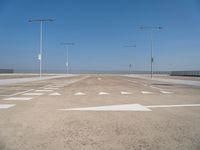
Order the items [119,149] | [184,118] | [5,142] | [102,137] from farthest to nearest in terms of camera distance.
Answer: [184,118] < [102,137] < [5,142] < [119,149]

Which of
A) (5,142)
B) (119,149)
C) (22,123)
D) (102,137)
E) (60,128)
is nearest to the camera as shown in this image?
(119,149)

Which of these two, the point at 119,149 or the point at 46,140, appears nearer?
the point at 119,149

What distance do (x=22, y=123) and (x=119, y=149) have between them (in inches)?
137

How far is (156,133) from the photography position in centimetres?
581

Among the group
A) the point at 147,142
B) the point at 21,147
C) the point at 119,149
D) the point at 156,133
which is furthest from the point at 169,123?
the point at 21,147

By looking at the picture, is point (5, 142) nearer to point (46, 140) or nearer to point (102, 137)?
point (46, 140)

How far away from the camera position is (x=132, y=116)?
7984 mm

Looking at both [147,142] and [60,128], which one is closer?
[147,142]

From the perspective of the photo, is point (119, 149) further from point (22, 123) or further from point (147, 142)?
point (22, 123)

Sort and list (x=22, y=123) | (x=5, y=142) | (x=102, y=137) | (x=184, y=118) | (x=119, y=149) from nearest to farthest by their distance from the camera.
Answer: (x=119, y=149), (x=5, y=142), (x=102, y=137), (x=22, y=123), (x=184, y=118)

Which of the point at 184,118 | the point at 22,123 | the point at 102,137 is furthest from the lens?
the point at 184,118

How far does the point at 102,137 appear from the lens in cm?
547

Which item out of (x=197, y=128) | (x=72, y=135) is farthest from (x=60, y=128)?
(x=197, y=128)

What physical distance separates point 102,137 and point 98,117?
2.32 metres
